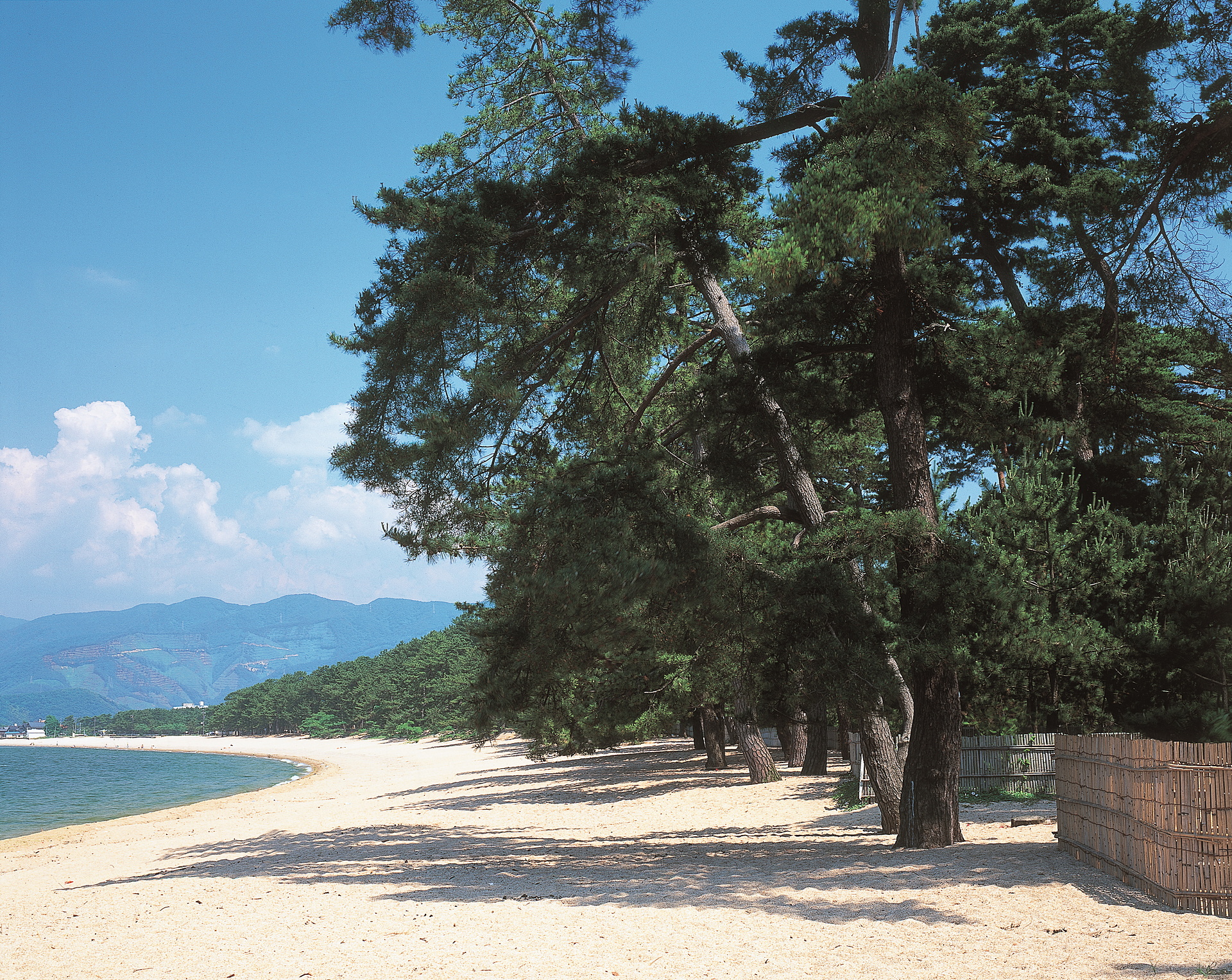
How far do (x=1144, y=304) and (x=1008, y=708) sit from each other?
922 cm

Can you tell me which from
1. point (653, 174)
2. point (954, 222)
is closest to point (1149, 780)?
point (653, 174)

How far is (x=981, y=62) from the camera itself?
17.5 metres

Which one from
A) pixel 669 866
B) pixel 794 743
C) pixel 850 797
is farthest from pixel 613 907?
pixel 794 743

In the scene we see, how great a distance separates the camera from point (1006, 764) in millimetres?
14789

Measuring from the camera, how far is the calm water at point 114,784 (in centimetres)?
3719

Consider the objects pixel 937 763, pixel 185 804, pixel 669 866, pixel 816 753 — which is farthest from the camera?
pixel 185 804

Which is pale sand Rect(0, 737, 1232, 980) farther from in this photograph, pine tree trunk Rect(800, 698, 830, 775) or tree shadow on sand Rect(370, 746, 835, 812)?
tree shadow on sand Rect(370, 746, 835, 812)

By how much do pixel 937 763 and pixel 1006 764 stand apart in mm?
6094

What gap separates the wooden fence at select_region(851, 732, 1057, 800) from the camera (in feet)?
47.9

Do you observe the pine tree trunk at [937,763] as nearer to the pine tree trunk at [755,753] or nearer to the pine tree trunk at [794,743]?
the pine tree trunk at [755,753]

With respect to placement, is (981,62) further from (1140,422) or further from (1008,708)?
(1008,708)

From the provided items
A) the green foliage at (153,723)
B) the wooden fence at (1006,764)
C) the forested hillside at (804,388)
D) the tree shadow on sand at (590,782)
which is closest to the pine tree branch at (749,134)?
the forested hillside at (804,388)

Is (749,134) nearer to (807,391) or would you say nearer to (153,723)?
(807,391)

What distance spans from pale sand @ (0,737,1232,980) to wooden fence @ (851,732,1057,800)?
5.45 ft
